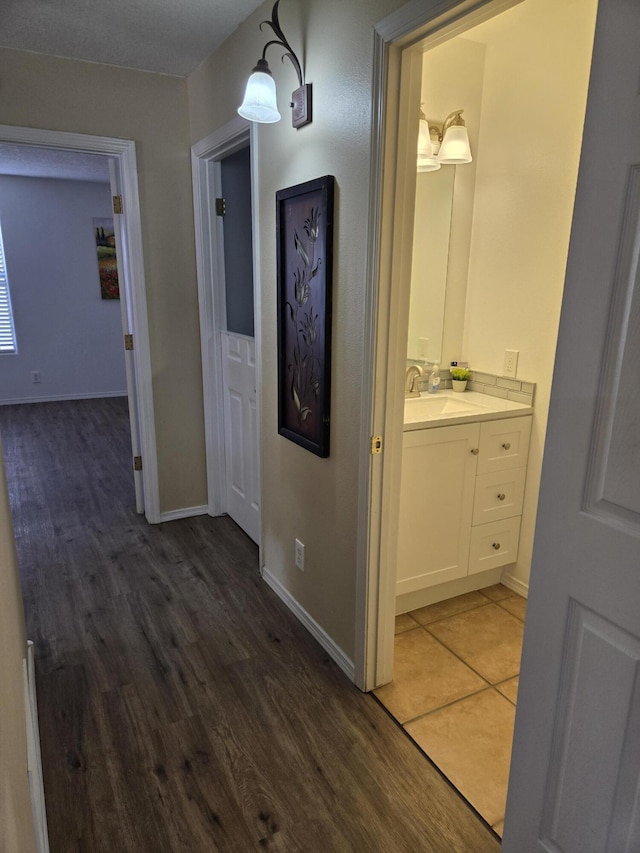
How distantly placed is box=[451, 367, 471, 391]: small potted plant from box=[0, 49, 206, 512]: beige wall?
60.6 inches

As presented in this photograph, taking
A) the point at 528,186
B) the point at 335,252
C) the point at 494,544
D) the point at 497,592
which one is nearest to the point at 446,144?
the point at 528,186

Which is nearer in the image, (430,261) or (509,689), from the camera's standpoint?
(509,689)

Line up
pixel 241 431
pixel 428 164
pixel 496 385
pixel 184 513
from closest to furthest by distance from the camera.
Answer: pixel 428 164
pixel 496 385
pixel 241 431
pixel 184 513

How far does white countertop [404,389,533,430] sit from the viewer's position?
7.61ft

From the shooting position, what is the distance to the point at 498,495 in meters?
2.62

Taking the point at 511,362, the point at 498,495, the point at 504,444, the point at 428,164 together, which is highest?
the point at 428,164

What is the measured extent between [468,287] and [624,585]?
2.15 meters

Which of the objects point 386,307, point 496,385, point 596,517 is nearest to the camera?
point 596,517

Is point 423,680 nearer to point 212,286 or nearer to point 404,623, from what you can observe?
point 404,623

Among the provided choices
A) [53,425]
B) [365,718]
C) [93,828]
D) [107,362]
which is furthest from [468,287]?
[107,362]

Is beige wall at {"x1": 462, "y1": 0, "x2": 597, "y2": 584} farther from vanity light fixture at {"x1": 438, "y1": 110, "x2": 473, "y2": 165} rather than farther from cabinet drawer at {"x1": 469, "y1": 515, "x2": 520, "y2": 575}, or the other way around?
vanity light fixture at {"x1": 438, "y1": 110, "x2": 473, "y2": 165}

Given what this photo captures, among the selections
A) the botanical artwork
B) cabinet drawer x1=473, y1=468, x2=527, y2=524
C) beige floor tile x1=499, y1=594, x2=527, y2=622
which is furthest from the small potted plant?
the botanical artwork

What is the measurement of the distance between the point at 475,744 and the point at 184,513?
2256mm

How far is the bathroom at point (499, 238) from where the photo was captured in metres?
2.28
